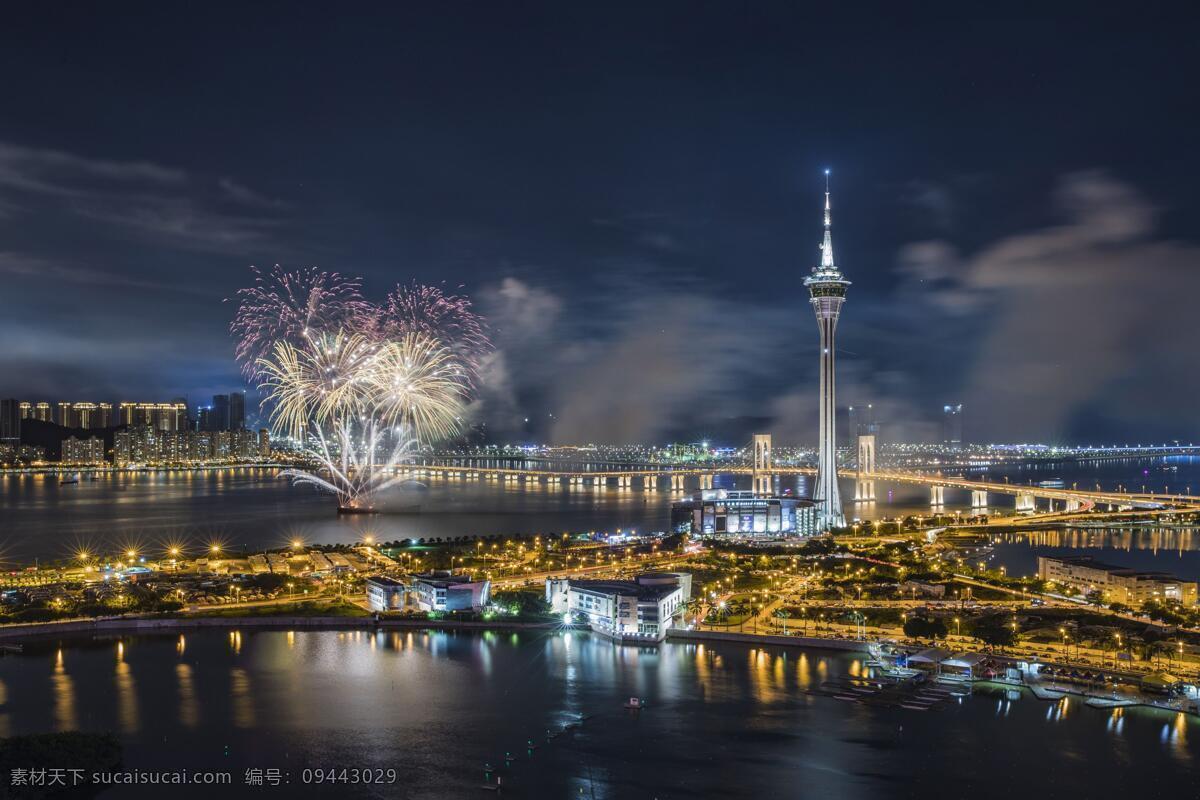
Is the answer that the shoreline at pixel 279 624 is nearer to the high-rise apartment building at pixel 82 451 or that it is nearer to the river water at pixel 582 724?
the river water at pixel 582 724

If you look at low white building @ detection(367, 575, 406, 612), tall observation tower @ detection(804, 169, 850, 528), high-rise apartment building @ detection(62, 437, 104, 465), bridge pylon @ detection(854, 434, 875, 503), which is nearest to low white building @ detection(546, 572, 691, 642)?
low white building @ detection(367, 575, 406, 612)

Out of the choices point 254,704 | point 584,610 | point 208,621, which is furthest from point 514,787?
point 208,621

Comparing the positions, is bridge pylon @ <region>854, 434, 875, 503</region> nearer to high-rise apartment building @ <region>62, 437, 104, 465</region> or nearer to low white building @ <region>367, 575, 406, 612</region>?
low white building @ <region>367, 575, 406, 612</region>

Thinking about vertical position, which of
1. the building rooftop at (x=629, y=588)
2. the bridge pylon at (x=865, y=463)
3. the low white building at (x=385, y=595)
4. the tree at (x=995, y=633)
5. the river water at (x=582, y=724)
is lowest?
the river water at (x=582, y=724)

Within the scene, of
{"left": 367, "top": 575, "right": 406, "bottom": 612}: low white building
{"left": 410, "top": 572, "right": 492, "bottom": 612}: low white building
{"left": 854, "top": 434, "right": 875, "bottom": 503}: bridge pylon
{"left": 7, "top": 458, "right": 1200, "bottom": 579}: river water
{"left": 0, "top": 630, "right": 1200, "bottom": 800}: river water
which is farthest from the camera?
{"left": 854, "top": 434, "right": 875, "bottom": 503}: bridge pylon

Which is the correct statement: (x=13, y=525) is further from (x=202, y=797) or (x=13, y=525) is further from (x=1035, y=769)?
(x=1035, y=769)

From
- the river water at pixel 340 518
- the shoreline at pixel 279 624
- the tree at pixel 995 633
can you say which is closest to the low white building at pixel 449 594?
the shoreline at pixel 279 624
